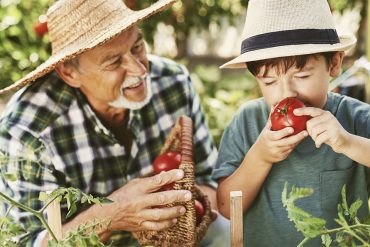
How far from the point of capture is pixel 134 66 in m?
2.08

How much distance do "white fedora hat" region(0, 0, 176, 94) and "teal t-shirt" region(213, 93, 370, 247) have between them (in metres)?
0.56

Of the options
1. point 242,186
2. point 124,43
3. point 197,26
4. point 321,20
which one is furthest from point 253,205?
point 197,26

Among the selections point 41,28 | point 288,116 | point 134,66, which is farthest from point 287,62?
point 41,28

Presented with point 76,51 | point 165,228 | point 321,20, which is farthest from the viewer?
point 76,51

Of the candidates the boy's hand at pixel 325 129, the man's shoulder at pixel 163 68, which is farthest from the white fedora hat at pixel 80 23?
the boy's hand at pixel 325 129

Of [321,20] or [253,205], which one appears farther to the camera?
[253,205]

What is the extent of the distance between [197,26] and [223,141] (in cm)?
288

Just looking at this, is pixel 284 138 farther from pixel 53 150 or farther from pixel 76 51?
pixel 53 150

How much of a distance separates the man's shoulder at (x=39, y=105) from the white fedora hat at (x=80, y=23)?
120 mm

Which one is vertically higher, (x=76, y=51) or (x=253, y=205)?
(x=76, y=51)

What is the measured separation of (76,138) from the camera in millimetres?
2232

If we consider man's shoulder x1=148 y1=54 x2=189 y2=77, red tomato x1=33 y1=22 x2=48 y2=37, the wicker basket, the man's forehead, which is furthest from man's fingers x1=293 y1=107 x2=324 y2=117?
red tomato x1=33 y1=22 x2=48 y2=37

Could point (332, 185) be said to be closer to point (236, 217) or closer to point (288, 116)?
point (288, 116)

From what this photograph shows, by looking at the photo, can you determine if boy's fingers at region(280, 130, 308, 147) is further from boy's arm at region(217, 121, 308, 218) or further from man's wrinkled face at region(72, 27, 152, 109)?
man's wrinkled face at region(72, 27, 152, 109)
